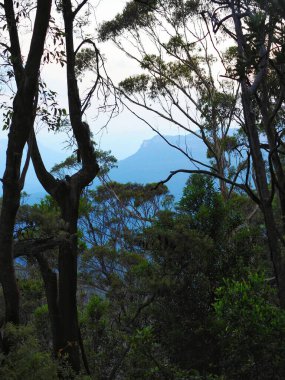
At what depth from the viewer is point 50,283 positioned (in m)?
5.27

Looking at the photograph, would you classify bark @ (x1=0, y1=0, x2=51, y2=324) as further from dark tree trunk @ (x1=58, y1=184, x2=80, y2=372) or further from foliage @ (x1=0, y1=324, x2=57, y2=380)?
Answer: dark tree trunk @ (x1=58, y1=184, x2=80, y2=372)

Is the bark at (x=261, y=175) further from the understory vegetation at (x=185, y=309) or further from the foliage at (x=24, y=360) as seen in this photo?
the foliage at (x=24, y=360)

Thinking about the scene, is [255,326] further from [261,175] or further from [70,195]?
[70,195]

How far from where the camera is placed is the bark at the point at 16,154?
396 cm

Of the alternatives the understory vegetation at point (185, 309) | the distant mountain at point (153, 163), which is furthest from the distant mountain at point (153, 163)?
the understory vegetation at point (185, 309)

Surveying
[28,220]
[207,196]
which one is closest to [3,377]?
[28,220]

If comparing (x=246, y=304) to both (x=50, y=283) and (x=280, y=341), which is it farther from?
(x=50, y=283)

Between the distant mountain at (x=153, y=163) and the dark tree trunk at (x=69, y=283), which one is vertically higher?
the distant mountain at (x=153, y=163)

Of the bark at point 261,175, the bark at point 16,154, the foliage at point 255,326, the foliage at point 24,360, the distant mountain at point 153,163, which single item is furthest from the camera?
the distant mountain at point 153,163

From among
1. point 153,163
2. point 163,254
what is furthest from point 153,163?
point 163,254

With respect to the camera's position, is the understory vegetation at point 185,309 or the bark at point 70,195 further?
the bark at point 70,195

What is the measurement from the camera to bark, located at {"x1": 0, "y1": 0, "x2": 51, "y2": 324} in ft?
13.0

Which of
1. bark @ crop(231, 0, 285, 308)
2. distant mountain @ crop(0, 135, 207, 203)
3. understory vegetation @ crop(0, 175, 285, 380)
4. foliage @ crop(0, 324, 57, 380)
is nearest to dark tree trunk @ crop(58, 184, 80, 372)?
understory vegetation @ crop(0, 175, 285, 380)

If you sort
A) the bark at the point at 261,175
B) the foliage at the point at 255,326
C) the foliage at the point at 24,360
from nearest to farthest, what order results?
the foliage at the point at 24,360 → the foliage at the point at 255,326 → the bark at the point at 261,175
